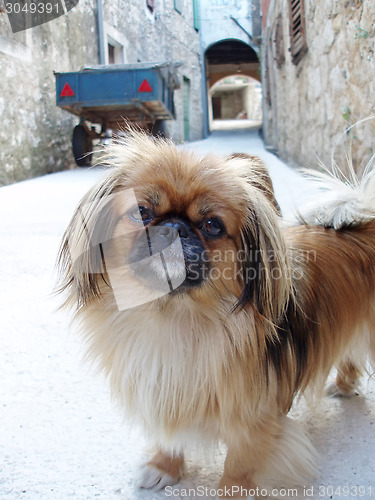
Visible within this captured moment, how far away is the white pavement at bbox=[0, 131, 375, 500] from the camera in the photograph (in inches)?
48.9

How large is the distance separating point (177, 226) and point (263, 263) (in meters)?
0.26

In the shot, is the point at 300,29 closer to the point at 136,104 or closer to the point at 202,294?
the point at 136,104

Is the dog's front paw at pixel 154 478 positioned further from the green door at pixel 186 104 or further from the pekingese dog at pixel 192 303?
the green door at pixel 186 104

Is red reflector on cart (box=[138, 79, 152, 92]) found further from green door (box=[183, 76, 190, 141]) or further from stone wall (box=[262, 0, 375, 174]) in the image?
green door (box=[183, 76, 190, 141])

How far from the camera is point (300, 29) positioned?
5035 mm

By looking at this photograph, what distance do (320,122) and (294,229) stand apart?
11.1 ft

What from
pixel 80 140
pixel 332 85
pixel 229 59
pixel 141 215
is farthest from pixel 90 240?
pixel 229 59

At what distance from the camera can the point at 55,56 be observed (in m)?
5.23

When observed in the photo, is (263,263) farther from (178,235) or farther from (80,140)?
(80,140)

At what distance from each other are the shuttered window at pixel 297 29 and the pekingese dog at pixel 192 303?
4372mm

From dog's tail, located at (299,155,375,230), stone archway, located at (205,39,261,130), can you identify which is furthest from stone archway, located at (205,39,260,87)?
dog's tail, located at (299,155,375,230)

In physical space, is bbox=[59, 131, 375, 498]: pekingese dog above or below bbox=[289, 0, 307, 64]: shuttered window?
below

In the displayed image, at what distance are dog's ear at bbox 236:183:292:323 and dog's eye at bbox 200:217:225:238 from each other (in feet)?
0.22

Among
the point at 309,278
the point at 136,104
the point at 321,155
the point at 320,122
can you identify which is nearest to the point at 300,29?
the point at 320,122
